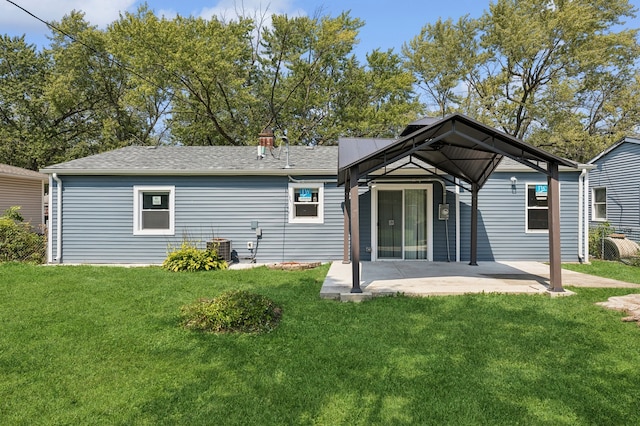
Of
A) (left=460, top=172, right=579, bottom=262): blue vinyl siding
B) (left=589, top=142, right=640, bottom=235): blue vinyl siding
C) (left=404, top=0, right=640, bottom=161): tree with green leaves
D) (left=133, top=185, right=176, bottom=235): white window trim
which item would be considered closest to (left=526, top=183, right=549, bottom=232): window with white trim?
(left=460, top=172, right=579, bottom=262): blue vinyl siding

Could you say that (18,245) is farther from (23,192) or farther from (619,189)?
(619,189)

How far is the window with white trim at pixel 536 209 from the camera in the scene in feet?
32.7


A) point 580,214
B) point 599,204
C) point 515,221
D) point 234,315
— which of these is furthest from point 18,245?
point 599,204

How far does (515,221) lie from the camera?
1001 centimetres

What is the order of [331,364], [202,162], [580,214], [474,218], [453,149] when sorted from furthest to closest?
1. [202,162]
2. [580,214]
3. [474,218]
4. [453,149]
5. [331,364]

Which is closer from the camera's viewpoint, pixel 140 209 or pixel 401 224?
pixel 401 224

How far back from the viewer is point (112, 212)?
9969mm

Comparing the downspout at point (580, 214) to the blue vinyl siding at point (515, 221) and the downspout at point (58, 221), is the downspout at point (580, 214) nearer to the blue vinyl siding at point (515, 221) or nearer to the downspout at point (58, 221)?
the blue vinyl siding at point (515, 221)

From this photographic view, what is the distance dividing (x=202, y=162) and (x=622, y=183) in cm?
1338

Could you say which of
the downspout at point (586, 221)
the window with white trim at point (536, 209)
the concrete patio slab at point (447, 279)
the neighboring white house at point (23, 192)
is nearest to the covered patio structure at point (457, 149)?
the concrete patio slab at point (447, 279)

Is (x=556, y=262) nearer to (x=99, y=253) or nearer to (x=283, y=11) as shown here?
(x=99, y=253)

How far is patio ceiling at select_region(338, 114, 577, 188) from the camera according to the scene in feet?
18.8

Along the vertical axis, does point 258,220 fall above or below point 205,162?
below

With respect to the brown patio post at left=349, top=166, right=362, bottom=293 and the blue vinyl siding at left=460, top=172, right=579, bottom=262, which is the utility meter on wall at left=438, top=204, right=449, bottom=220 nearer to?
the blue vinyl siding at left=460, top=172, right=579, bottom=262
